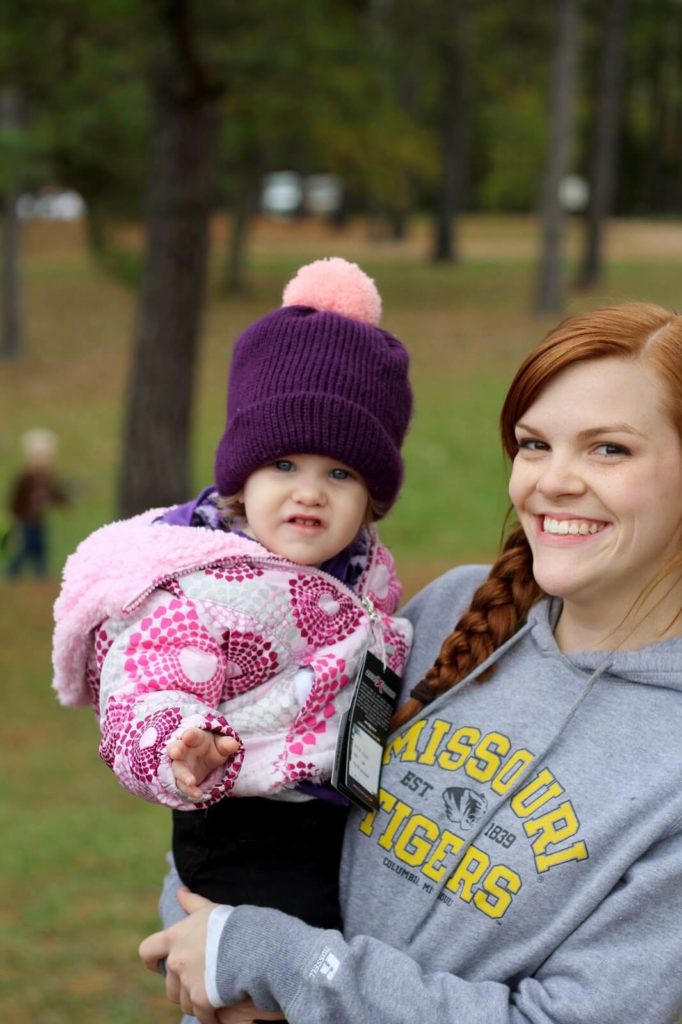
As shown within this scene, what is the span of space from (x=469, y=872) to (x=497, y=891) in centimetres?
5

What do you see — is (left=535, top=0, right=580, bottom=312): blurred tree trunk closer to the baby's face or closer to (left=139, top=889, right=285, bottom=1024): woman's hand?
the baby's face

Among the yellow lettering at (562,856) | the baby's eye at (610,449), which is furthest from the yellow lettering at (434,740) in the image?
the baby's eye at (610,449)

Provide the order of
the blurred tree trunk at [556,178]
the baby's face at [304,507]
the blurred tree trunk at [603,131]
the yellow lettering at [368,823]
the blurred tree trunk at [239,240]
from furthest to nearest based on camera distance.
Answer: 1. the blurred tree trunk at [239,240]
2. the blurred tree trunk at [603,131]
3. the blurred tree trunk at [556,178]
4. the baby's face at [304,507]
5. the yellow lettering at [368,823]

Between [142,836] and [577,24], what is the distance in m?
19.1

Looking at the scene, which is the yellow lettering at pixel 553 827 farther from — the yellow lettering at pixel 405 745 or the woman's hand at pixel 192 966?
the woman's hand at pixel 192 966

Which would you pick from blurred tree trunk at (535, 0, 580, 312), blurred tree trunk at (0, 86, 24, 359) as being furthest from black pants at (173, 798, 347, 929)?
blurred tree trunk at (535, 0, 580, 312)

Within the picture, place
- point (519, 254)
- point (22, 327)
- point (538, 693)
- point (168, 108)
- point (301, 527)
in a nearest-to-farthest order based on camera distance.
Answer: point (538, 693) < point (301, 527) < point (168, 108) < point (22, 327) < point (519, 254)

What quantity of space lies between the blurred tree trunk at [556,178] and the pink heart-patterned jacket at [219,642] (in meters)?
21.7

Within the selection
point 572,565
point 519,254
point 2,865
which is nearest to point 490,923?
point 572,565

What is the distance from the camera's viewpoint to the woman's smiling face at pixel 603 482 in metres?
1.82

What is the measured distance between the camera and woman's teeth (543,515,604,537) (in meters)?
1.85

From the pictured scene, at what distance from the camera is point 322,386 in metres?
2.19

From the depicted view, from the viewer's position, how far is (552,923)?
1795mm

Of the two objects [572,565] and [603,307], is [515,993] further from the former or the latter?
[603,307]
